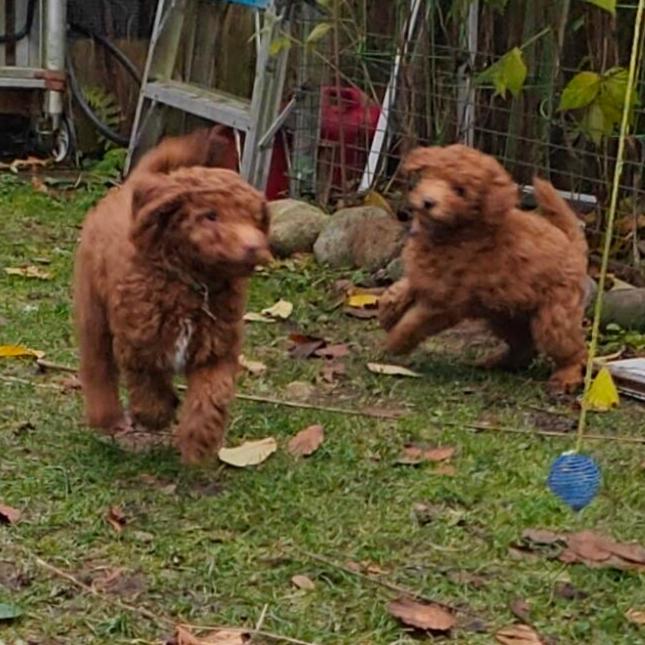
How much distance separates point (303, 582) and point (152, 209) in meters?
1.07

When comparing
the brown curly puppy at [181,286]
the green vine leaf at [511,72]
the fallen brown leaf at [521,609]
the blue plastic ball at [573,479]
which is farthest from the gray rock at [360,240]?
the fallen brown leaf at [521,609]

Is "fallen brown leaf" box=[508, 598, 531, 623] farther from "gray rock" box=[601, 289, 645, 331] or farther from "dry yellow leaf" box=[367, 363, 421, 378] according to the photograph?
"gray rock" box=[601, 289, 645, 331]

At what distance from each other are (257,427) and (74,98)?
5.60 meters

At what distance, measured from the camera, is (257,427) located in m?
4.82

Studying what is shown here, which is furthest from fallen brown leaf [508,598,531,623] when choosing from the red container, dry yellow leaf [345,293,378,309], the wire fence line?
the red container

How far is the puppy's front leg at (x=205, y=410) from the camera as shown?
423 centimetres

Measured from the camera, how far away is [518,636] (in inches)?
133

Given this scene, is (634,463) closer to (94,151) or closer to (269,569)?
(269,569)

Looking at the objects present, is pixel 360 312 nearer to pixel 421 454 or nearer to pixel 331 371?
pixel 331 371

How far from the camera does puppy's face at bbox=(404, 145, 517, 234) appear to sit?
5129 millimetres

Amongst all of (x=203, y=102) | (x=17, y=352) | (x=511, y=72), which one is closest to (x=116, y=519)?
(x=17, y=352)

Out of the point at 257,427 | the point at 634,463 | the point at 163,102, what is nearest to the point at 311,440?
the point at 257,427

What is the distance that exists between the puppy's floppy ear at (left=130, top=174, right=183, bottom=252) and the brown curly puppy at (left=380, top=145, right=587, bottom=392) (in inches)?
48.2

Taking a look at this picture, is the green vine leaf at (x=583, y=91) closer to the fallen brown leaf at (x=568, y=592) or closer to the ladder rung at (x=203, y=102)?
the fallen brown leaf at (x=568, y=592)
